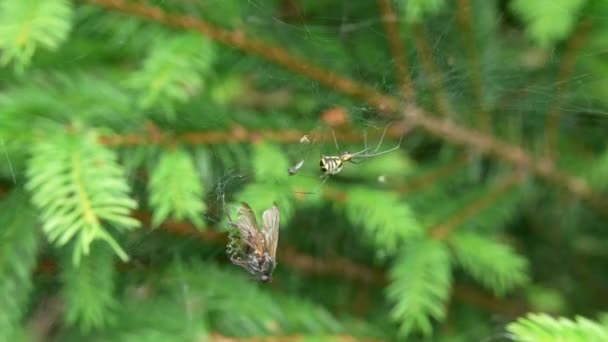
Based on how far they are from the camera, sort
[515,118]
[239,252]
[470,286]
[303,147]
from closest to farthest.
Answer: [239,252] → [303,147] → [515,118] → [470,286]

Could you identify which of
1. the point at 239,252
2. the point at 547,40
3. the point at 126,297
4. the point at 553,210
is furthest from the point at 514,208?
the point at 126,297

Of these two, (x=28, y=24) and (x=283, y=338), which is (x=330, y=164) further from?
(x=28, y=24)

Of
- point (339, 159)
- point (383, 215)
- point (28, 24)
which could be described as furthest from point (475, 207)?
point (28, 24)

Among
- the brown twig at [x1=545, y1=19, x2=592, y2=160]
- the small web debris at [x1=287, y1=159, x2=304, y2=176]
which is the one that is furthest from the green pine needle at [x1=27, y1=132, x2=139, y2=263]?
the brown twig at [x1=545, y1=19, x2=592, y2=160]

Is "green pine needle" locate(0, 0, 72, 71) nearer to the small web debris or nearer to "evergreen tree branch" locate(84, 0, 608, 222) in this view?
"evergreen tree branch" locate(84, 0, 608, 222)

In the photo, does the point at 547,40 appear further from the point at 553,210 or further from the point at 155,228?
the point at 155,228
